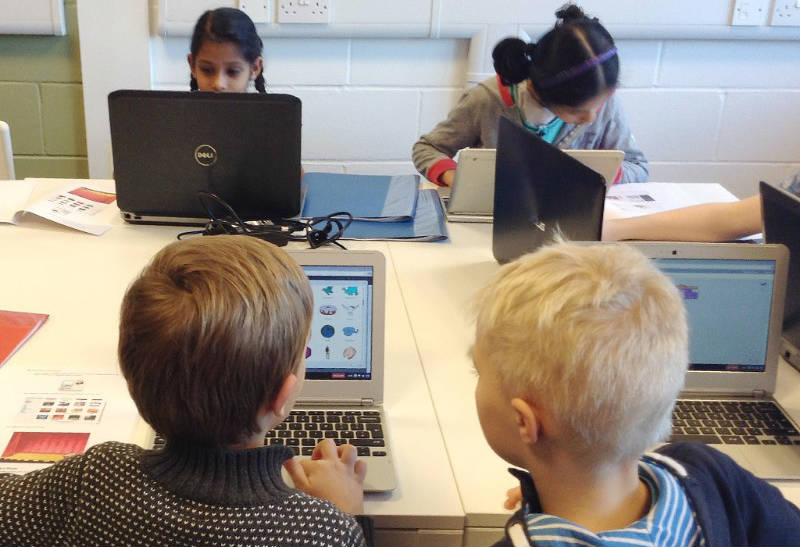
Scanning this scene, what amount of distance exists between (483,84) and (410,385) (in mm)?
1300

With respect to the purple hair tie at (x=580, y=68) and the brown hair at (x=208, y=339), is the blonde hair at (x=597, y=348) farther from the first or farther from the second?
the purple hair tie at (x=580, y=68)

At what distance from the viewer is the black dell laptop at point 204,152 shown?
1767 mm

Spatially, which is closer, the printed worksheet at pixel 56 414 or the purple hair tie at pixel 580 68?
the printed worksheet at pixel 56 414

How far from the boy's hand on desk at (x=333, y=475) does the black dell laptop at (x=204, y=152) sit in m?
0.85

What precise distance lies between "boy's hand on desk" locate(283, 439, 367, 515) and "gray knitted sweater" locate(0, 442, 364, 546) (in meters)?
0.10

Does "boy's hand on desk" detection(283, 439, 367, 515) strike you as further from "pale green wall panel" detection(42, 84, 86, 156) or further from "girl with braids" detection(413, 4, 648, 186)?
"pale green wall panel" detection(42, 84, 86, 156)

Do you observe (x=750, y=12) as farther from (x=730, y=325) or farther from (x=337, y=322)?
(x=337, y=322)

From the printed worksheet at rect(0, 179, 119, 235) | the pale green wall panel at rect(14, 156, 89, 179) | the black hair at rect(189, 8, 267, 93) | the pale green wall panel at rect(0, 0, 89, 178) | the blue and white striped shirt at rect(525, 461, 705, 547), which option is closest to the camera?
the blue and white striped shirt at rect(525, 461, 705, 547)

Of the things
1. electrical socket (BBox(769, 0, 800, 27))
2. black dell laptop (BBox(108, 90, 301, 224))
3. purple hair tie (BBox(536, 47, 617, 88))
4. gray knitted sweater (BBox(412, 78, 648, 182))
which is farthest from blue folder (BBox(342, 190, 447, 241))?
electrical socket (BBox(769, 0, 800, 27))

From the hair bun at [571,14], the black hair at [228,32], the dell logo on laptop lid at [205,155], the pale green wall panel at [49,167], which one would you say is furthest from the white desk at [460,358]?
the pale green wall panel at [49,167]

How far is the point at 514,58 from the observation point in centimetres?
222

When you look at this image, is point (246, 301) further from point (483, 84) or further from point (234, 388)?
point (483, 84)

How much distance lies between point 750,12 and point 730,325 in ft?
6.63

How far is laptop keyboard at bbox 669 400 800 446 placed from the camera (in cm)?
121
